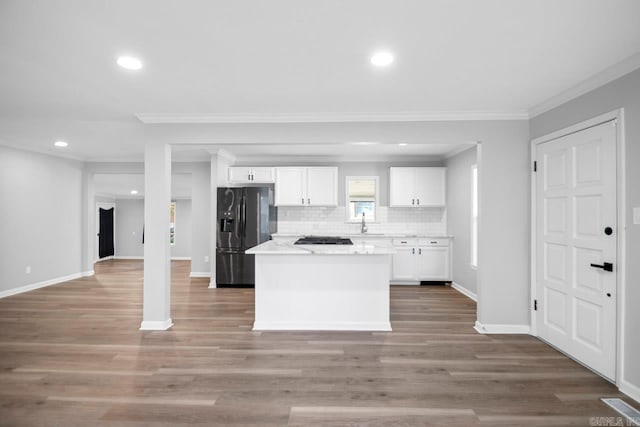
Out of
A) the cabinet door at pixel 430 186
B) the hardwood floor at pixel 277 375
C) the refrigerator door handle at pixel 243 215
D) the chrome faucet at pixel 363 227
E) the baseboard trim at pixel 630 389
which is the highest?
the cabinet door at pixel 430 186

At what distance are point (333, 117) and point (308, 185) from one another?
109 inches

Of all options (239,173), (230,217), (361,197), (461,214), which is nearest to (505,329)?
(461,214)

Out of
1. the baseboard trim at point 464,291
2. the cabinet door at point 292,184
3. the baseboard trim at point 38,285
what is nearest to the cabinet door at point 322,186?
the cabinet door at point 292,184

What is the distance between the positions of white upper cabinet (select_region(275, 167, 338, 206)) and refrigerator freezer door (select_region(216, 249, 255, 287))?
1356 mm

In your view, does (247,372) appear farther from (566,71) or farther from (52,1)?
(566,71)

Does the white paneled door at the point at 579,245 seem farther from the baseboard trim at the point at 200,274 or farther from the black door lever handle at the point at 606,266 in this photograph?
the baseboard trim at the point at 200,274

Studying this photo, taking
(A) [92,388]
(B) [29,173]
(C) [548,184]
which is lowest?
(A) [92,388]

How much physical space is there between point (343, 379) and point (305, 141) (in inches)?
95.5

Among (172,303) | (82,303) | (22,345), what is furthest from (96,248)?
(22,345)

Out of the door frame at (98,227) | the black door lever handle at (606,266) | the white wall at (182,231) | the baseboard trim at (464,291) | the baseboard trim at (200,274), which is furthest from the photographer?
the white wall at (182,231)

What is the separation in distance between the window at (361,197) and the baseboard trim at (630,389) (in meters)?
4.50

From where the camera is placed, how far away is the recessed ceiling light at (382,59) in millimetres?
2320

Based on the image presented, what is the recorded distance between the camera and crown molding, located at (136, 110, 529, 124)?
3.57 meters

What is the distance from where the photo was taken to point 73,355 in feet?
10.0
